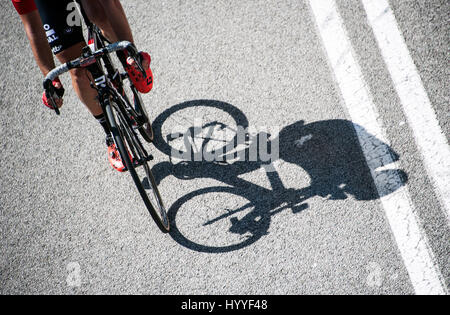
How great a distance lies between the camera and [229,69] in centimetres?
354

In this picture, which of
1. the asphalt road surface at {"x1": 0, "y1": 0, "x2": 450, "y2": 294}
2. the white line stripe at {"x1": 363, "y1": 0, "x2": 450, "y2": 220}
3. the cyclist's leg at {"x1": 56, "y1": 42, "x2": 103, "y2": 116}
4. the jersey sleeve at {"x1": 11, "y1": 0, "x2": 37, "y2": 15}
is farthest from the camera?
the white line stripe at {"x1": 363, "y1": 0, "x2": 450, "y2": 220}

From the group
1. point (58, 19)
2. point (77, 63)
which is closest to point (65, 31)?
point (58, 19)

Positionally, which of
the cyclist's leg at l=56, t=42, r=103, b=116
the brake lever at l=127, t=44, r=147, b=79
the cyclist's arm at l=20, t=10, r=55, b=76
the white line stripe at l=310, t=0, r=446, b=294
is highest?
the cyclist's arm at l=20, t=10, r=55, b=76

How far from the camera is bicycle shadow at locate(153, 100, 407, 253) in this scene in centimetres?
291

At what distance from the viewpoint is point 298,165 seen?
10.1ft

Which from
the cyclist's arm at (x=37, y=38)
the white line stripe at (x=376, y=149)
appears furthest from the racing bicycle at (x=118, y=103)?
the white line stripe at (x=376, y=149)

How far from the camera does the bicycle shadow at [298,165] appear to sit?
291cm

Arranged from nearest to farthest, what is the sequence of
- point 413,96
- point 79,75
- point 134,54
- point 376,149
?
point 134,54 < point 79,75 < point 376,149 < point 413,96

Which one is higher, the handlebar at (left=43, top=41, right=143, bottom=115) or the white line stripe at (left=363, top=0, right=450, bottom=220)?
the handlebar at (left=43, top=41, right=143, bottom=115)

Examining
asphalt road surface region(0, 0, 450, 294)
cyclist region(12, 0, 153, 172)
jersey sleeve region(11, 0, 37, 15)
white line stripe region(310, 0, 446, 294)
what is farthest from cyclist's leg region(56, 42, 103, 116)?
white line stripe region(310, 0, 446, 294)

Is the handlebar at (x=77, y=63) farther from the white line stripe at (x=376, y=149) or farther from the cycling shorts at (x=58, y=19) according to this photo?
the white line stripe at (x=376, y=149)

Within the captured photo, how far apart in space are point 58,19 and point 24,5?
0.94 feet

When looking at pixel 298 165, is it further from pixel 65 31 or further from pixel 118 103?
pixel 65 31

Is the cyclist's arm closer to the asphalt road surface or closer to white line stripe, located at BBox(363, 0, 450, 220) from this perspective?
the asphalt road surface
